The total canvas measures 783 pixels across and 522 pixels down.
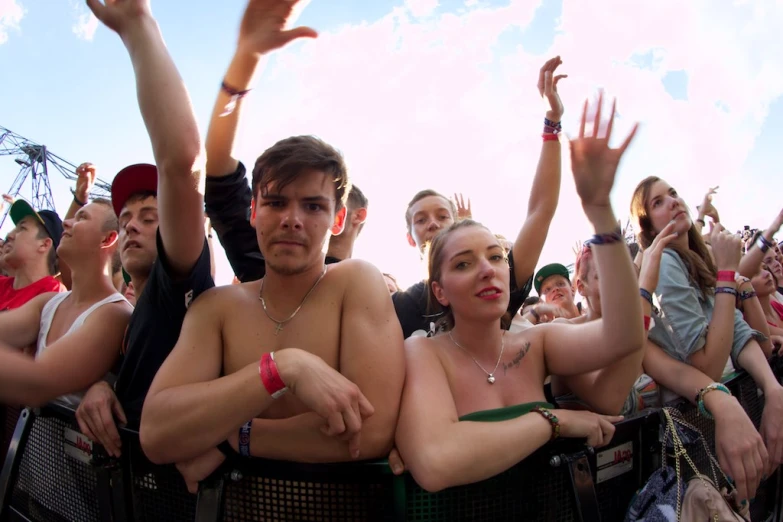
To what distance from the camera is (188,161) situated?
131cm

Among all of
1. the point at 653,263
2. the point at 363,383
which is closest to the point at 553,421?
the point at 363,383

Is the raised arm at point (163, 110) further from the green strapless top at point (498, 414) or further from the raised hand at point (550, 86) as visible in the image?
the raised hand at point (550, 86)

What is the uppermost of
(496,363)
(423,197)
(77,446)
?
(423,197)

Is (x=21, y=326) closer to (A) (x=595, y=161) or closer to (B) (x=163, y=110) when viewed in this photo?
(B) (x=163, y=110)

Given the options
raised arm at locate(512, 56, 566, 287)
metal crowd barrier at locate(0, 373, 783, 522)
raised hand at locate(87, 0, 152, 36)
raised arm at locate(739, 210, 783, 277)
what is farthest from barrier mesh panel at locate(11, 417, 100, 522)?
raised arm at locate(739, 210, 783, 277)

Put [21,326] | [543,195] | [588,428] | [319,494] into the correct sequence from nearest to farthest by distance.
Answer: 1. [319,494]
2. [588,428]
3. [543,195]
4. [21,326]

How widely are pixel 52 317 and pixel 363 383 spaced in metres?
2.10

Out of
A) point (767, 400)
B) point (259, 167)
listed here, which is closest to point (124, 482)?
point (259, 167)

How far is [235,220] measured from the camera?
84.0 inches

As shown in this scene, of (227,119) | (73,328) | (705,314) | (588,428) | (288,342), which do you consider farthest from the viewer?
(705,314)

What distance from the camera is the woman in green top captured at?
48.4 inches

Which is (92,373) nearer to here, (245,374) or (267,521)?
(245,374)

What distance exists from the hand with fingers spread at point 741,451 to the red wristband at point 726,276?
0.88m

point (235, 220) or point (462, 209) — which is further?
point (462, 209)
